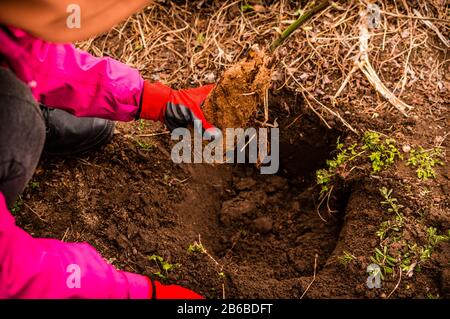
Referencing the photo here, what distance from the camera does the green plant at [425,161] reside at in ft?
5.82

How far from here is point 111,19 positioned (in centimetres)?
108

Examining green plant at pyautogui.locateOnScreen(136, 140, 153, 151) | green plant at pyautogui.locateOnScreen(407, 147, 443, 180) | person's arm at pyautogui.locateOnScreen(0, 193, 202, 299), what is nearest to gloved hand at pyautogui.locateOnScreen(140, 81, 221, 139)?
green plant at pyautogui.locateOnScreen(136, 140, 153, 151)

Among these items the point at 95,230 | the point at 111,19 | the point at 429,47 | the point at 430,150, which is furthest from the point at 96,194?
the point at 429,47

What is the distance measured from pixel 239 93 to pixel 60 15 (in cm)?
87

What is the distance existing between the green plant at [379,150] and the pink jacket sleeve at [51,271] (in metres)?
1.03

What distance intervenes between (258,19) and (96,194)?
3.77 ft

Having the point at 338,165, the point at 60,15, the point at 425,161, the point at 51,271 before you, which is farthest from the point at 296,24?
the point at 51,271

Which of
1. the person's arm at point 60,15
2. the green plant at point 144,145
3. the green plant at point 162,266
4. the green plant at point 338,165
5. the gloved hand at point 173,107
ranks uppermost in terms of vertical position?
the person's arm at point 60,15

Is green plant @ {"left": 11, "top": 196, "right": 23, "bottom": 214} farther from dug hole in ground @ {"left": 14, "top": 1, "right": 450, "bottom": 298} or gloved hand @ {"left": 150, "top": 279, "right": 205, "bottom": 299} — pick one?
gloved hand @ {"left": 150, "top": 279, "right": 205, "bottom": 299}

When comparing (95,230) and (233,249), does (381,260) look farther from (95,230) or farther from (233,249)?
(95,230)

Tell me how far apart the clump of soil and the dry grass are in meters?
0.32

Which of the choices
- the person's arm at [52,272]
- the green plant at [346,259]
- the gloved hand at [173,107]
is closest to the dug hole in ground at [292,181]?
the green plant at [346,259]

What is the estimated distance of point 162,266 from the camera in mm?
1748

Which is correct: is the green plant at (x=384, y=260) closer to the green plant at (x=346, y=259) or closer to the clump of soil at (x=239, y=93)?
the green plant at (x=346, y=259)
